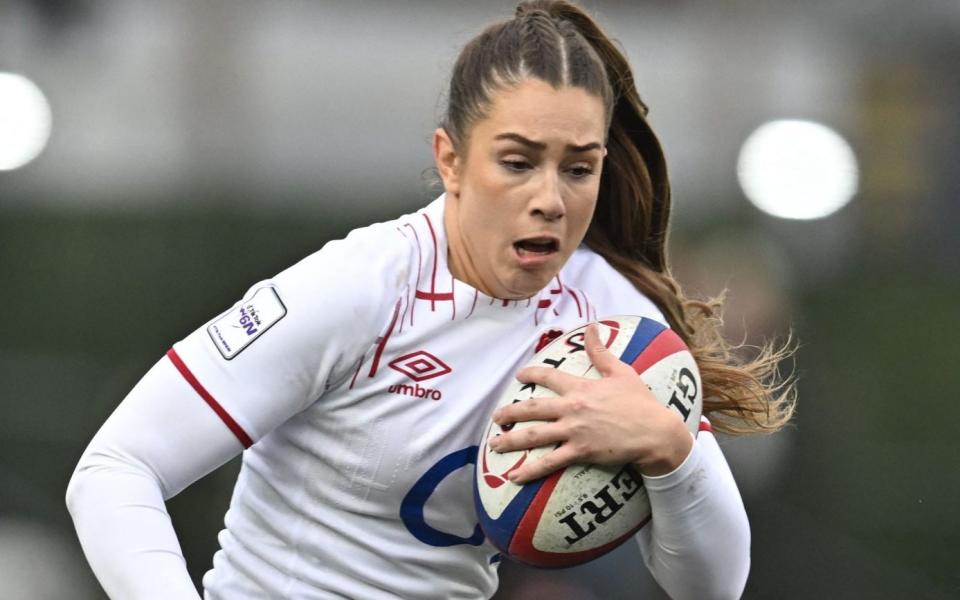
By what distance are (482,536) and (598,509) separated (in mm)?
322

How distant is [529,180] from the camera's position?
2.30 metres

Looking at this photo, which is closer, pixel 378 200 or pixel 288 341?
pixel 288 341

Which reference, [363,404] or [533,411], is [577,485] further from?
[363,404]

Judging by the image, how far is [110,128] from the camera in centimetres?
739

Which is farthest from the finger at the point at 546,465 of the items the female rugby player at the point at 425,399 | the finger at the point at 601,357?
the finger at the point at 601,357

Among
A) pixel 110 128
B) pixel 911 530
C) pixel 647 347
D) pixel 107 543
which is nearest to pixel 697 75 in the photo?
pixel 911 530

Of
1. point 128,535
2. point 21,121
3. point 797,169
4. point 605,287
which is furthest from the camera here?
point 21,121

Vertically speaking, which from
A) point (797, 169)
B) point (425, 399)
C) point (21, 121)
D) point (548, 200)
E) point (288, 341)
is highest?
point (548, 200)

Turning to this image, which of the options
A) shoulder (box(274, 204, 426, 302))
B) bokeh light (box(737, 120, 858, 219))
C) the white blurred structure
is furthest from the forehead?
bokeh light (box(737, 120, 858, 219))

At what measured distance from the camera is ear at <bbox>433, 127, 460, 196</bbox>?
2.43 metres

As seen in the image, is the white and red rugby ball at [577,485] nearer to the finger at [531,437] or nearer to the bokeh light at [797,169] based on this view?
the finger at [531,437]

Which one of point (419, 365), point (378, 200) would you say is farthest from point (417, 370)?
point (378, 200)

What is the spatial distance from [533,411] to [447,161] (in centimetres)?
52

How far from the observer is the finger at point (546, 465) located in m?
2.19
